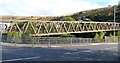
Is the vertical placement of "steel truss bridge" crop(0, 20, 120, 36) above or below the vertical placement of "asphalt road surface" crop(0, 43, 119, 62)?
above

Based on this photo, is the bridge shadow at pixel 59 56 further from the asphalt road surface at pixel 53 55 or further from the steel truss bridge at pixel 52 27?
the steel truss bridge at pixel 52 27

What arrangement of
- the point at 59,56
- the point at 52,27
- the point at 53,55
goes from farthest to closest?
the point at 52,27 < the point at 53,55 < the point at 59,56

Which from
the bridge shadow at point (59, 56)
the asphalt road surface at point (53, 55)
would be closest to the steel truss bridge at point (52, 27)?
the asphalt road surface at point (53, 55)

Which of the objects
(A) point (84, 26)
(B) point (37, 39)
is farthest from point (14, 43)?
(A) point (84, 26)

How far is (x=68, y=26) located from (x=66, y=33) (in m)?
4.32

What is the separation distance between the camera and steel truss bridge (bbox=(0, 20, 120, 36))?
157 feet

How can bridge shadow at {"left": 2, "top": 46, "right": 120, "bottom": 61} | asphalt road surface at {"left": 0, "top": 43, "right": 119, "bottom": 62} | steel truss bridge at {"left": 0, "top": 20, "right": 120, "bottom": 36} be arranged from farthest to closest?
steel truss bridge at {"left": 0, "top": 20, "right": 120, "bottom": 36} → bridge shadow at {"left": 2, "top": 46, "right": 120, "bottom": 61} → asphalt road surface at {"left": 0, "top": 43, "right": 119, "bottom": 62}

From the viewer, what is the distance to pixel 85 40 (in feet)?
115

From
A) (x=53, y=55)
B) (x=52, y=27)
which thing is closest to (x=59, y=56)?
(x=53, y=55)

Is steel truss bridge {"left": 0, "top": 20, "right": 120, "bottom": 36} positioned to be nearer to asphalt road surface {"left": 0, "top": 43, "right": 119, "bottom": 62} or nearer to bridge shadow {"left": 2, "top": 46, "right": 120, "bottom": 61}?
asphalt road surface {"left": 0, "top": 43, "right": 119, "bottom": 62}

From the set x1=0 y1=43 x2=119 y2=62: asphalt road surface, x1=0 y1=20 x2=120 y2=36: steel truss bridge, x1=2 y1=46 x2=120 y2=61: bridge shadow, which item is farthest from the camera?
x1=0 y1=20 x2=120 y2=36: steel truss bridge

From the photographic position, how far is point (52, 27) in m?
57.2

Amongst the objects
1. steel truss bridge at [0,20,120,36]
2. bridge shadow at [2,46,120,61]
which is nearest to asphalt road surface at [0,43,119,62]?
bridge shadow at [2,46,120,61]

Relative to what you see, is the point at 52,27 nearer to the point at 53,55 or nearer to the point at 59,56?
the point at 53,55
